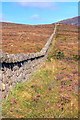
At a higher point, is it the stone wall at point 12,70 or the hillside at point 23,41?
the hillside at point 23,41

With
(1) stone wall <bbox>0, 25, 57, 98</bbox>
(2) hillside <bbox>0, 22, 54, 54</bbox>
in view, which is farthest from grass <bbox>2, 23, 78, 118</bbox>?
(2) hillside <bbox>0, 22, 54, 54</bbox>

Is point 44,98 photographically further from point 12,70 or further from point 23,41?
point 23,41

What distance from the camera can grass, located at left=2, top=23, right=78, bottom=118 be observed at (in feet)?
57.3

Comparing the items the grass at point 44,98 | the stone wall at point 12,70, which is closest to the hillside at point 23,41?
the grass at point 44,98

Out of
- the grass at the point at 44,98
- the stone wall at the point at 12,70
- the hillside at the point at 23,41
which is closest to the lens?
the stone wall at the point at 12,70

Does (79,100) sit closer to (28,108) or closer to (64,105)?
(64,105)

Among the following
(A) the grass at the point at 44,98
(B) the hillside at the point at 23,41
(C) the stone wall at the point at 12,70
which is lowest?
(A) the grass at the point at 44,98

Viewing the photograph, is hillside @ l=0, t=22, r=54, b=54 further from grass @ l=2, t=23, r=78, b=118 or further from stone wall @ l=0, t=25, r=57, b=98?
stone wall @ l=0, t=25, r=57, b=98

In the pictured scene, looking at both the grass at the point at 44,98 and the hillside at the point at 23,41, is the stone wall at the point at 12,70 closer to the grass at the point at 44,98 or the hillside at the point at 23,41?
the grass at the point at 44,98

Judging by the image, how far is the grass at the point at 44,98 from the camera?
17462 millimetres

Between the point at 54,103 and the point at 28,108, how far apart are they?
2385 millimetres

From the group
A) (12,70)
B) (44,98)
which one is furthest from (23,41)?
(12,70)

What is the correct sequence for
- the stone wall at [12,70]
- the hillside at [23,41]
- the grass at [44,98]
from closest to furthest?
the stone wall at [12,70] → the grass at [44,98] → the hillside at [23,41]

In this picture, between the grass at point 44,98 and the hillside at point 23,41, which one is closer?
the grass at point 44,98
